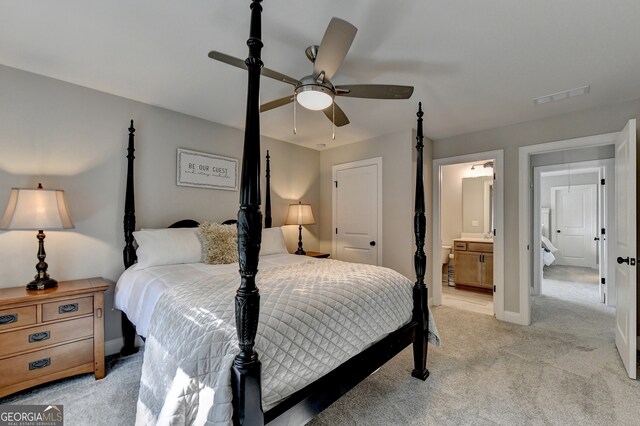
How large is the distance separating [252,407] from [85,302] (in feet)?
6.28

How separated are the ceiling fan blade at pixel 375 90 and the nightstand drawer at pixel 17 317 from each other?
8.75ft

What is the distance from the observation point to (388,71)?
2.32 metres

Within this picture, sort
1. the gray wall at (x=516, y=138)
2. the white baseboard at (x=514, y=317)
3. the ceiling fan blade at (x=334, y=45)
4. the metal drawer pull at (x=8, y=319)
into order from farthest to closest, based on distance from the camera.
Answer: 1. the white baseboard at (x=514, y=317)
2. the gray wall at (x=516, y=138)
3. the metal drawer pull at (x=8, y=319)
4. the ceiling fan blade at (x=334, y=45)

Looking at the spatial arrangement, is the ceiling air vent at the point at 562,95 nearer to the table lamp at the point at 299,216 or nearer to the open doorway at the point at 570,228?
the table lamp at the point at 299,216

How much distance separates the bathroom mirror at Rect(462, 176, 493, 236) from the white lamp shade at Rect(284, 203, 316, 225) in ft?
11.3

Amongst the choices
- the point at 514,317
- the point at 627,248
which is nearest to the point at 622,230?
the point at 627,248

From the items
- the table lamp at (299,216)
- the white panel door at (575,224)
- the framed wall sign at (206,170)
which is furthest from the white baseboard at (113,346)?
the white panel door at (575,224)

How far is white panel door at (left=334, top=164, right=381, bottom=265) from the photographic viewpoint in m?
4.22

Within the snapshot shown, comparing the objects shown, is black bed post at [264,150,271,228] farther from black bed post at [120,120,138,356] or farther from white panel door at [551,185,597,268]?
white panel door at [551,185,597,268]

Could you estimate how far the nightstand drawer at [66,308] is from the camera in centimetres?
209

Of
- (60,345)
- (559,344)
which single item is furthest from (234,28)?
(559,344)

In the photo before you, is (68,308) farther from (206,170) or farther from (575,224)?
(575,224)

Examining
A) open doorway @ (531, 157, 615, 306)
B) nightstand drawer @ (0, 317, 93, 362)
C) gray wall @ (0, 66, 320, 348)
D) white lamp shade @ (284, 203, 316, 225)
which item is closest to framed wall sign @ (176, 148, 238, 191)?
gray wall @ (0, 66, 320, 348)

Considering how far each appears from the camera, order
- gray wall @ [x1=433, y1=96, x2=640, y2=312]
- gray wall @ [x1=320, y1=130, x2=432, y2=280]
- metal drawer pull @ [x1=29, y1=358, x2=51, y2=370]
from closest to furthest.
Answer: metal drawer pull @ [x1=29, y1=358, x2=51, y2=370] < gray wall @ [x1=433, y1=96, x2=640, y2=312] < gray wall @ [x1=320, y1=130, x2=432, y2=280]
